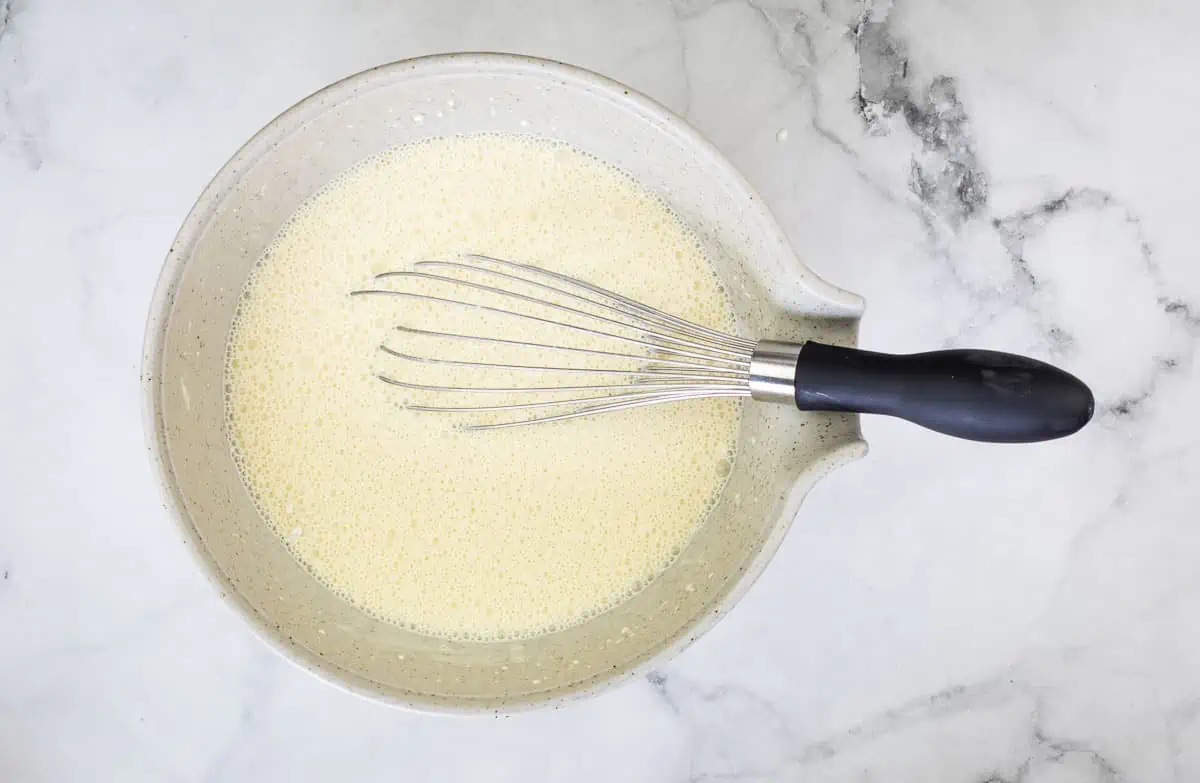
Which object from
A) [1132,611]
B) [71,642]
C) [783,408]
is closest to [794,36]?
[783,408]

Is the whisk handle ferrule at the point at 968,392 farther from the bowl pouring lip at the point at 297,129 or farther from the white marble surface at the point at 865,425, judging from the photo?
the white marble surface at the point at 865,425

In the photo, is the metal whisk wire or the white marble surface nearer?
the metal whisk wire

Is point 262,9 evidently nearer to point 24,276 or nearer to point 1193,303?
point 24,276

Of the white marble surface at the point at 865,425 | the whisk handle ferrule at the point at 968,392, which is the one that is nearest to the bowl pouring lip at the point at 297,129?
the whisk handle ferrule at the point at 968,392

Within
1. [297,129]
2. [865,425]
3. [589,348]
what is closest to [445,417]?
[589,348]

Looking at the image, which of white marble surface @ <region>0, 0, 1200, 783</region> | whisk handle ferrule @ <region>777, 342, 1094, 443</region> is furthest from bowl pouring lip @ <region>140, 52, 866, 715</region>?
white marble surface @ <region>0, 0, 1200, 783</region>

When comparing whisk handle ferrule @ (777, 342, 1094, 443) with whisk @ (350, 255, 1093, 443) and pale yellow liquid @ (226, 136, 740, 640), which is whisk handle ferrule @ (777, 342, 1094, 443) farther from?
pale yellow liquid @ (226, 136, 740, 640)

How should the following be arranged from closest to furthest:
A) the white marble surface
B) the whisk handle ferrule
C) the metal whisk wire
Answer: the whisk handle ferrule
the metal whisk wire
the white marble surface
